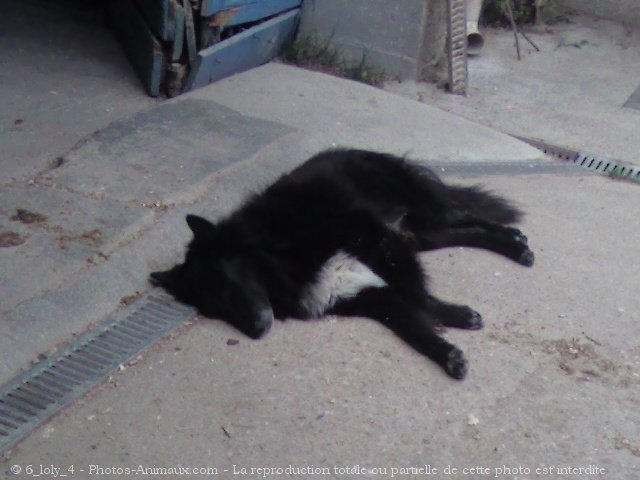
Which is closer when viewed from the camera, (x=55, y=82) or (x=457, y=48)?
(x=55, y=82)

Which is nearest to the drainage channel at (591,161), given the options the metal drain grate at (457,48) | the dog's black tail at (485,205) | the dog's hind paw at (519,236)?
the metal drain grate at (457,48)

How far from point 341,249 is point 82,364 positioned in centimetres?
115

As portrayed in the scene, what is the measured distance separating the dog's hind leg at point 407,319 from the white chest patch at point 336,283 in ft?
0.11

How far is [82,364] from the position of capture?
3289 mm

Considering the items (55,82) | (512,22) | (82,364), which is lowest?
(55,82)

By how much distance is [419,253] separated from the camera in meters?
4.17

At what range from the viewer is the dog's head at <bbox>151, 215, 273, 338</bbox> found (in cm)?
349

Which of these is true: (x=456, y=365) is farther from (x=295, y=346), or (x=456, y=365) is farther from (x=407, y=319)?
(x=295, y=346)

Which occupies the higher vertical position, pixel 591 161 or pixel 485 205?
pixel 485 205

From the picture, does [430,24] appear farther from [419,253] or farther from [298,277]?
[298,277]

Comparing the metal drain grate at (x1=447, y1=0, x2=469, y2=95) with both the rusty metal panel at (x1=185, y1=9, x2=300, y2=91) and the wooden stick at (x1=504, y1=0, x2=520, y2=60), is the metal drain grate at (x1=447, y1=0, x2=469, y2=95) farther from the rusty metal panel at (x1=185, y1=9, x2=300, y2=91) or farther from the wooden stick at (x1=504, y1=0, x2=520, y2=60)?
the rusty metal panel at (x1=185, y1=9, x2=300, y2=91)

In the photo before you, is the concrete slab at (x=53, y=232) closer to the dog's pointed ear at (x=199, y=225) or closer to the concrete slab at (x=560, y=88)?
the dog's pointed ear at (x=199, y=225)

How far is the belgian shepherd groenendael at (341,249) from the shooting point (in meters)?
3.56

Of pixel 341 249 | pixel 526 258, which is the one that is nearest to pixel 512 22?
pixel 526 258
